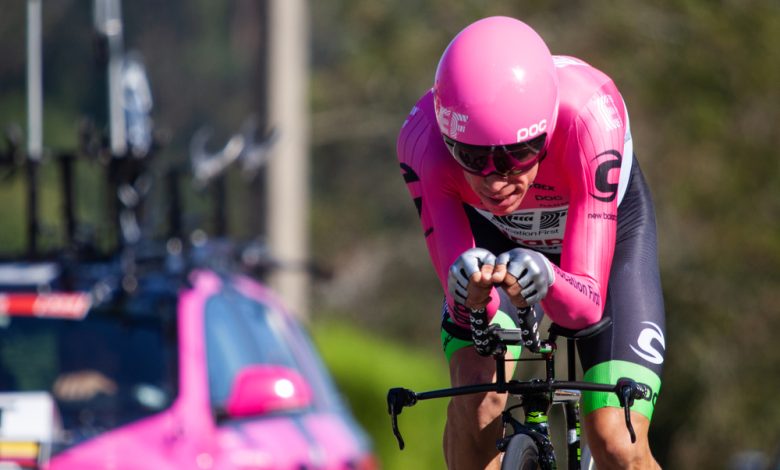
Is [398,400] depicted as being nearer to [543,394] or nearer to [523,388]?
[523,388]

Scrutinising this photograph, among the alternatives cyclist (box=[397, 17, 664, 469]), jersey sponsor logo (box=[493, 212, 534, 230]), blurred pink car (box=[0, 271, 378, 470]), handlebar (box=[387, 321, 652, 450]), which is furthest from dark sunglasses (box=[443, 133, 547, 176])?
blurred pink car (box=[0, 271, 378, 470])

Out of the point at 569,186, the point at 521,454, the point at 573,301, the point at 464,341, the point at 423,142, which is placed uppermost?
the point at 423,142

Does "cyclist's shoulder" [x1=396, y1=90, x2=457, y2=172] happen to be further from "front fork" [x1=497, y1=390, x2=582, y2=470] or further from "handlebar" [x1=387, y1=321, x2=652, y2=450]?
"front fork" [x1=497, y1=390, x2=582, y2=470]

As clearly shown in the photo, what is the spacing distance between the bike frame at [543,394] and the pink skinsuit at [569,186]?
0.40ft

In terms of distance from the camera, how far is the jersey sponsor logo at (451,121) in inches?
182

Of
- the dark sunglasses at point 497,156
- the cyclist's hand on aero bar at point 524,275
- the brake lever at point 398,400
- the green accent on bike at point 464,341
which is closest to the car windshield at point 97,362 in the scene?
the green accent on bike at point 464,341

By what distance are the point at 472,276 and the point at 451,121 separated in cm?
55

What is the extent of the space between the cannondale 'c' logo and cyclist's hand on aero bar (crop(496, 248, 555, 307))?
84 centimetres

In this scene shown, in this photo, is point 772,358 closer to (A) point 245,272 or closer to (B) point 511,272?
(A) point 245,272

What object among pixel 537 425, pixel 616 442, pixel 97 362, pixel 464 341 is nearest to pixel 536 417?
pixel 537 425

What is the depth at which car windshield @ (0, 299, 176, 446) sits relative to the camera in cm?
761

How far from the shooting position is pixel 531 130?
4660 millimetres

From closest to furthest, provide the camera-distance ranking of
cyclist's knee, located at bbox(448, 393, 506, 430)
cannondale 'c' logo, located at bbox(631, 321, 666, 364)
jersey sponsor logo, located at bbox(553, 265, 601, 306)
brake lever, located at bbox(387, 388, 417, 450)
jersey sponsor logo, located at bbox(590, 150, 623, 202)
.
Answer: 1. jersey sponsor logo, located at bbox(553, 265, 601, 306)
2. brake lever, located at bbox(387, 388, 417, 450)
3. jersey sponsor logo, located at bbox(590, 150, 623, 202)
4. cannondale 'c' logo, located at bbox(631, 321, 666, 364)
5. cyclist's knee, located at bbox(448, 393, 506, 430)

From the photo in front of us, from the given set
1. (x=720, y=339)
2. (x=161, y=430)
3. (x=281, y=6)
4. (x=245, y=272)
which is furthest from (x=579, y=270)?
(x=720, y=339)
